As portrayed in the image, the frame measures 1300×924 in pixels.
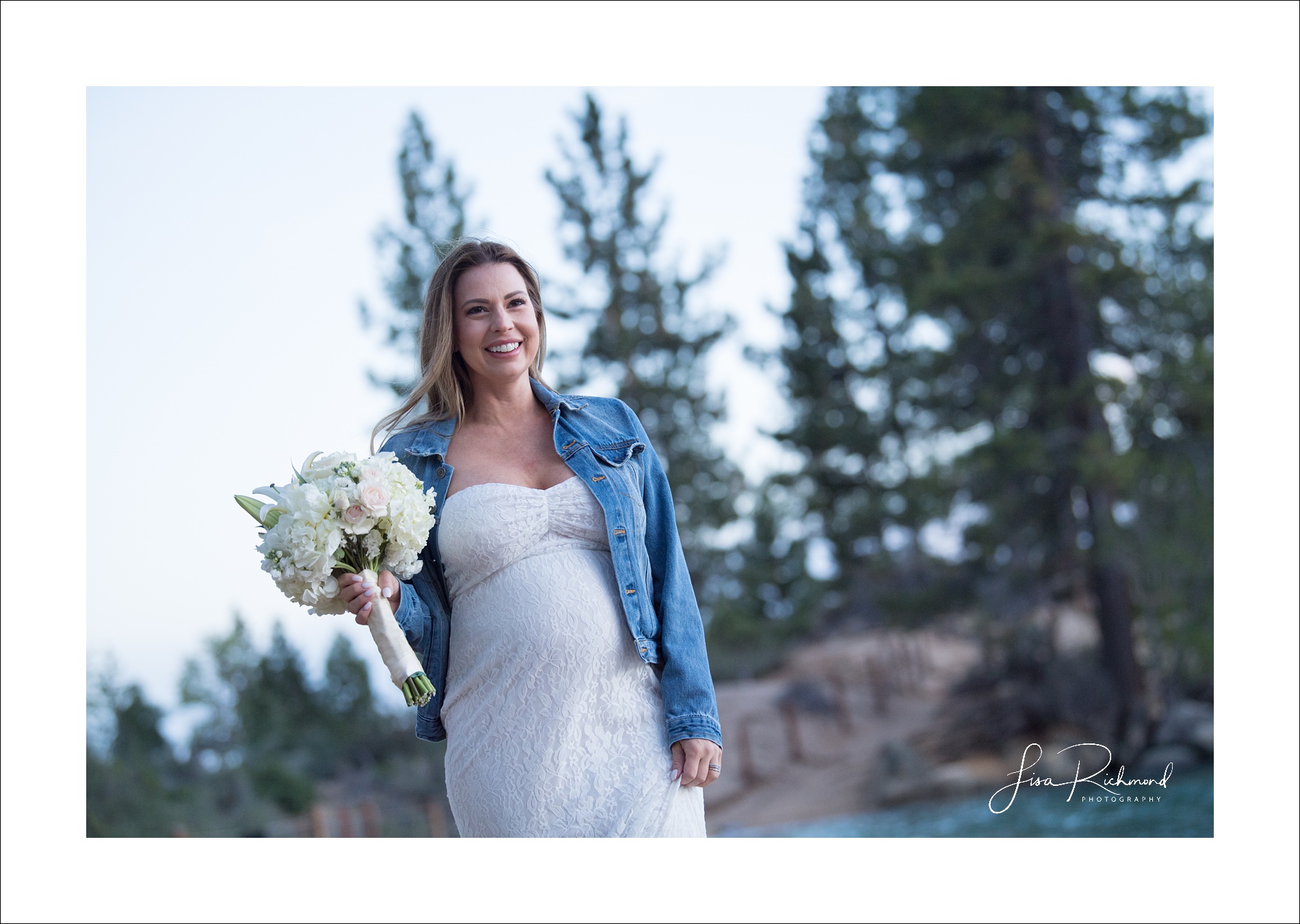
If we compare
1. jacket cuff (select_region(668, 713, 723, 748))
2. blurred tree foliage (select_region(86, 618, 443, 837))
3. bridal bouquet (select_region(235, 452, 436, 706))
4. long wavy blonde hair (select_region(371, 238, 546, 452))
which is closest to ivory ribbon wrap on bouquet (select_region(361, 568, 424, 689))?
bridal bouquet (select_region(235, 452, 436, 706))

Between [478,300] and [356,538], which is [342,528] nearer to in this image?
[356,538]

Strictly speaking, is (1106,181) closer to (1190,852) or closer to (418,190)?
(418,190)

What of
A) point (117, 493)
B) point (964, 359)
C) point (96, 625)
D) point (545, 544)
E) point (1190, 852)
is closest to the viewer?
point (545, 544)

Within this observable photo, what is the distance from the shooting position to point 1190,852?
15.2 feet

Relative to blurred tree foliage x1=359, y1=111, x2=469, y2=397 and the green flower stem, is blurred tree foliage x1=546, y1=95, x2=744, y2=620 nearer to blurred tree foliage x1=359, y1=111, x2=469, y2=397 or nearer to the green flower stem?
blurred tree foliage x1=359, y1=111, x2=469, y2=397

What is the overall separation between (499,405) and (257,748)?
440 inches

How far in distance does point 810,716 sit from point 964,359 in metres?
4.93

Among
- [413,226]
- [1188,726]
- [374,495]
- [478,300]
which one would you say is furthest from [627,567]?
[413,226]

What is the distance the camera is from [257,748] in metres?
12.5

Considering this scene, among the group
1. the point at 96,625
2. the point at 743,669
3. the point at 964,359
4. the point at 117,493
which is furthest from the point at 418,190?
the point at 743,669

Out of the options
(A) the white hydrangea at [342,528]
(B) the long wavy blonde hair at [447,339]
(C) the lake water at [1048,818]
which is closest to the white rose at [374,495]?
(A) the white hydrangea at [342,528]

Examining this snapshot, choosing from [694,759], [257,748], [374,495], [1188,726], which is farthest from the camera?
[257,748]

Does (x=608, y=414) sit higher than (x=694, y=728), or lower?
higher

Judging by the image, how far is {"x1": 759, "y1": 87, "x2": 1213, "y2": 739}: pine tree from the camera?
411 inches
